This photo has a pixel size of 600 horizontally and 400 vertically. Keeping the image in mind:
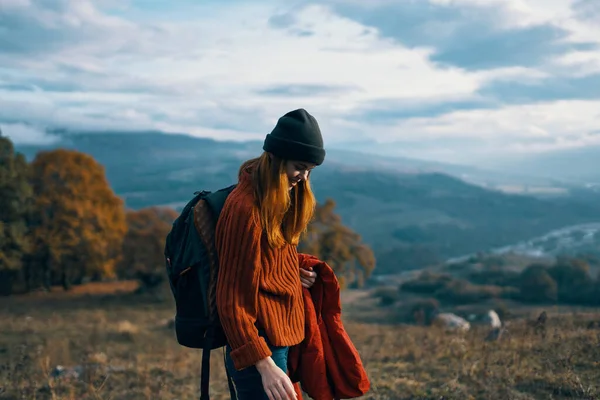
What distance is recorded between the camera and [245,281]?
2484mm

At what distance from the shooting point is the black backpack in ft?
8.47

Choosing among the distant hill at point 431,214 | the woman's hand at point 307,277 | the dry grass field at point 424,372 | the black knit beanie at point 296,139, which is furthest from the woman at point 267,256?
the distant hill at point 431,214

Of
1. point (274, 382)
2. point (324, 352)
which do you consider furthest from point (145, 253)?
point (274, 382)

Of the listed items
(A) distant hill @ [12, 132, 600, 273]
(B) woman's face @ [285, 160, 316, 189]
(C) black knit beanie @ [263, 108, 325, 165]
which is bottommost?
(A) distant hill @ [12, 132, 600, 273]

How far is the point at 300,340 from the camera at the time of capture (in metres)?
2.89

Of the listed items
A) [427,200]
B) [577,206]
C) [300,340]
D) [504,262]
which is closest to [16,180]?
[300,340]

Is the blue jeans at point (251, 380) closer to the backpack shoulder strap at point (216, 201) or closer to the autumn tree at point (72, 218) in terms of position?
the backpack shoulder strap at point (216, 201)

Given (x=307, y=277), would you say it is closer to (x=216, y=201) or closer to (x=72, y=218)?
(x=216, y=201)

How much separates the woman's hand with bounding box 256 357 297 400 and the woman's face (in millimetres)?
827

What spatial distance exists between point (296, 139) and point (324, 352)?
124 cm

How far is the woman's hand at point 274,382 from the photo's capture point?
8.05ft

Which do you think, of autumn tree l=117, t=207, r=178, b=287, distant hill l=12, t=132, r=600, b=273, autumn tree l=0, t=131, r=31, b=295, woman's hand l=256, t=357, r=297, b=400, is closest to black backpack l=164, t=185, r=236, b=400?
woman's hand l=256, t=357, r=297, b=400

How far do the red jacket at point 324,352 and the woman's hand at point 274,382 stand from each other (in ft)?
1.88

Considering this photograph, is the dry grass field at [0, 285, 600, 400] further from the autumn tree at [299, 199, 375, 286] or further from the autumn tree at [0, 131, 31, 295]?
the autumn tree at [299, 199, 375, 286]
